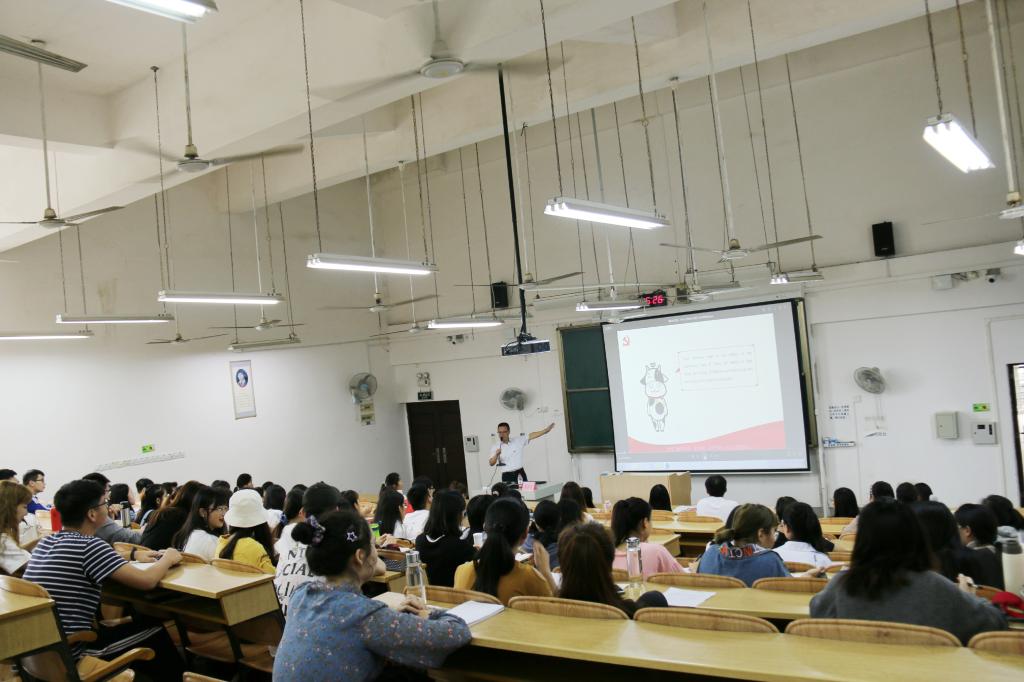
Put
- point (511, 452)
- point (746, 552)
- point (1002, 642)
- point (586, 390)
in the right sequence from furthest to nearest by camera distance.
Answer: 1. point (586, 390)
2. point (511, 452)
3. point (746, 552)
4. point (1002, 642)

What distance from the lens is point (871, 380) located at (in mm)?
8906

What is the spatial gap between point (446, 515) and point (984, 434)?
688 centimetres

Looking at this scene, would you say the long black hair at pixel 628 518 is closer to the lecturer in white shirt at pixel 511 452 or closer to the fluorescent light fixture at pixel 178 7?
the fluorescent light fixture at pixel 178 7

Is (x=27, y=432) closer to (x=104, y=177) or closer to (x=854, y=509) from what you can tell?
(x=104, y=177)

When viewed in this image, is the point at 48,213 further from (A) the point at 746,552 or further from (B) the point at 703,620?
(B) the point at 703,620

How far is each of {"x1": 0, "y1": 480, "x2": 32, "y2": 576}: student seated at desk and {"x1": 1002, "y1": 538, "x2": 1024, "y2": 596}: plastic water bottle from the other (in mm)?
4666

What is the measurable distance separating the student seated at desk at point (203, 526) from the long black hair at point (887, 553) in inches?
160

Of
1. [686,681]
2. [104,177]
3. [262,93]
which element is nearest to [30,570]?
[686,681]

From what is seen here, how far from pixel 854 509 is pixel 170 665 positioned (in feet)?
17.2

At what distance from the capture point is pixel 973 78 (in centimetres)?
824

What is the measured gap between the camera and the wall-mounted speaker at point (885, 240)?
28.9 feet

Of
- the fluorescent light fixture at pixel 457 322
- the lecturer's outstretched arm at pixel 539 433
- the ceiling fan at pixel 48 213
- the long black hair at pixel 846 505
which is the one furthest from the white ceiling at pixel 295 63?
the lecturer's outstretched arm at pixel 539 433

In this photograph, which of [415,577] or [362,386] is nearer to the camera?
[415,577]

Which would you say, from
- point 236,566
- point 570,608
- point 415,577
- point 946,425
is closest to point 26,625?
point 236,566
